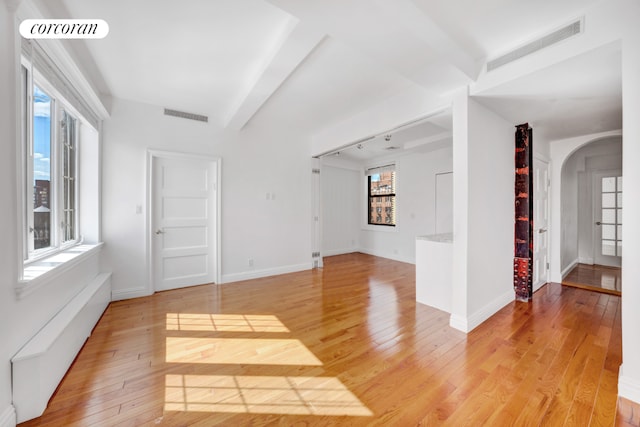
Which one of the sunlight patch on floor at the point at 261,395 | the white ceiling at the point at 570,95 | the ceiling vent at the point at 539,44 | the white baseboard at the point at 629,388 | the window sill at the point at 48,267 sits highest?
the ceiling vent at the point at 539,44

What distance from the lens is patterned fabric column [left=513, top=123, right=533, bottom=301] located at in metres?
3.27

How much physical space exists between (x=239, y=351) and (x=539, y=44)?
11.4 feet

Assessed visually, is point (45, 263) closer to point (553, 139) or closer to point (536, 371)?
point (536, 371)

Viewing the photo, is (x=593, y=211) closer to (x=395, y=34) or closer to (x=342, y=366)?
(x=395, y=34)

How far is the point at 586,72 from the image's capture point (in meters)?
2.04

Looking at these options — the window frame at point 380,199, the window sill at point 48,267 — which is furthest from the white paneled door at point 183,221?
the window frame at point 380,199

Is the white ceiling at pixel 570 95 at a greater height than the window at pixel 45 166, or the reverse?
the white ceiling at pixel 570 95

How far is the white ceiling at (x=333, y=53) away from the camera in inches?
69.1

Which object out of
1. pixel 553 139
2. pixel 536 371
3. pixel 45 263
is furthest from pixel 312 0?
pixel 553 139

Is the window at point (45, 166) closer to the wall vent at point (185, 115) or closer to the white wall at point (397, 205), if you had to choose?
the wall vent at point (185, 115)

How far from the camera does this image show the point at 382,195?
6797 millimetres

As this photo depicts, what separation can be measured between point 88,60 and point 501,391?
445cm

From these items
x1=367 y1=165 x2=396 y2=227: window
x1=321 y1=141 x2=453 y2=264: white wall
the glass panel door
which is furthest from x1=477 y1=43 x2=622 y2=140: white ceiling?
x1=367 y1=165 x2=396 y2=227: window

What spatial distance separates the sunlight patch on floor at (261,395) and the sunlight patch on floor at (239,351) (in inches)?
8.1
